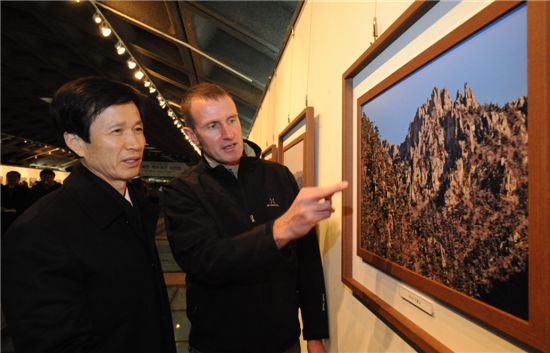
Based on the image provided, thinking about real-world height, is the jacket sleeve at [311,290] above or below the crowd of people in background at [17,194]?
below

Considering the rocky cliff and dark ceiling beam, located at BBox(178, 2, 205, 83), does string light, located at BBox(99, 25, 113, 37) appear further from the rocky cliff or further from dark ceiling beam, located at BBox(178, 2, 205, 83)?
the rocky cliff

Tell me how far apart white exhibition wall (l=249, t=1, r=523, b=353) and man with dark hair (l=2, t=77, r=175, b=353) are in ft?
2.52

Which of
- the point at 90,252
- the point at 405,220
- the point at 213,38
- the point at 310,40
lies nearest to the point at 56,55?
the point at 213,38

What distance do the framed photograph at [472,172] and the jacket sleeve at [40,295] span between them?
93cm

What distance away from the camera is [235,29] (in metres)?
3.86

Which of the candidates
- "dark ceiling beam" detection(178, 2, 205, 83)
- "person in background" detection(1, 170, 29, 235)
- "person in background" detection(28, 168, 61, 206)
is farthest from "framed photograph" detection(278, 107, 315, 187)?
"person in background" detection(28, 168, 61, 206)

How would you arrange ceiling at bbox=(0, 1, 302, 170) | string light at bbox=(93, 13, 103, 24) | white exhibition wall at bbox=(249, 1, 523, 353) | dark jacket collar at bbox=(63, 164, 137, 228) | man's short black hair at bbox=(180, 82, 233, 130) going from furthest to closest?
string light at bbox=(93, 13, 103, 24) < ceiling at bbox=(0, 1, 302, 170) < man's short black hair at bbox=(180, 82, 233, 130) < dark jacket collar at bbox=(63, 164, 137, 228) < white exhibition wall at bbox=(249, 1, 523, 353)

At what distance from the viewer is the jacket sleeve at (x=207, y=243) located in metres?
1.09

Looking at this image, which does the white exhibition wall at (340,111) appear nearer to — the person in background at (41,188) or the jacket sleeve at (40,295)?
the jacket sleeve at (40,295)

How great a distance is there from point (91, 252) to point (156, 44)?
6415mm

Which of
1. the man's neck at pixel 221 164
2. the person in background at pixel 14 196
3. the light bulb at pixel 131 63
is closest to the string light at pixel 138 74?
the light bulb at pixel 131 63

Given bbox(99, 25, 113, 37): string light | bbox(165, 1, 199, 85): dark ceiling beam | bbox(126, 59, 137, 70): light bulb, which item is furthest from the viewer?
bbox(126, 59, 137, 70): light bulb

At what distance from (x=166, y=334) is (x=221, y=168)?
28.3 inches

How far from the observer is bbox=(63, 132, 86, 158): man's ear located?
1.28m
